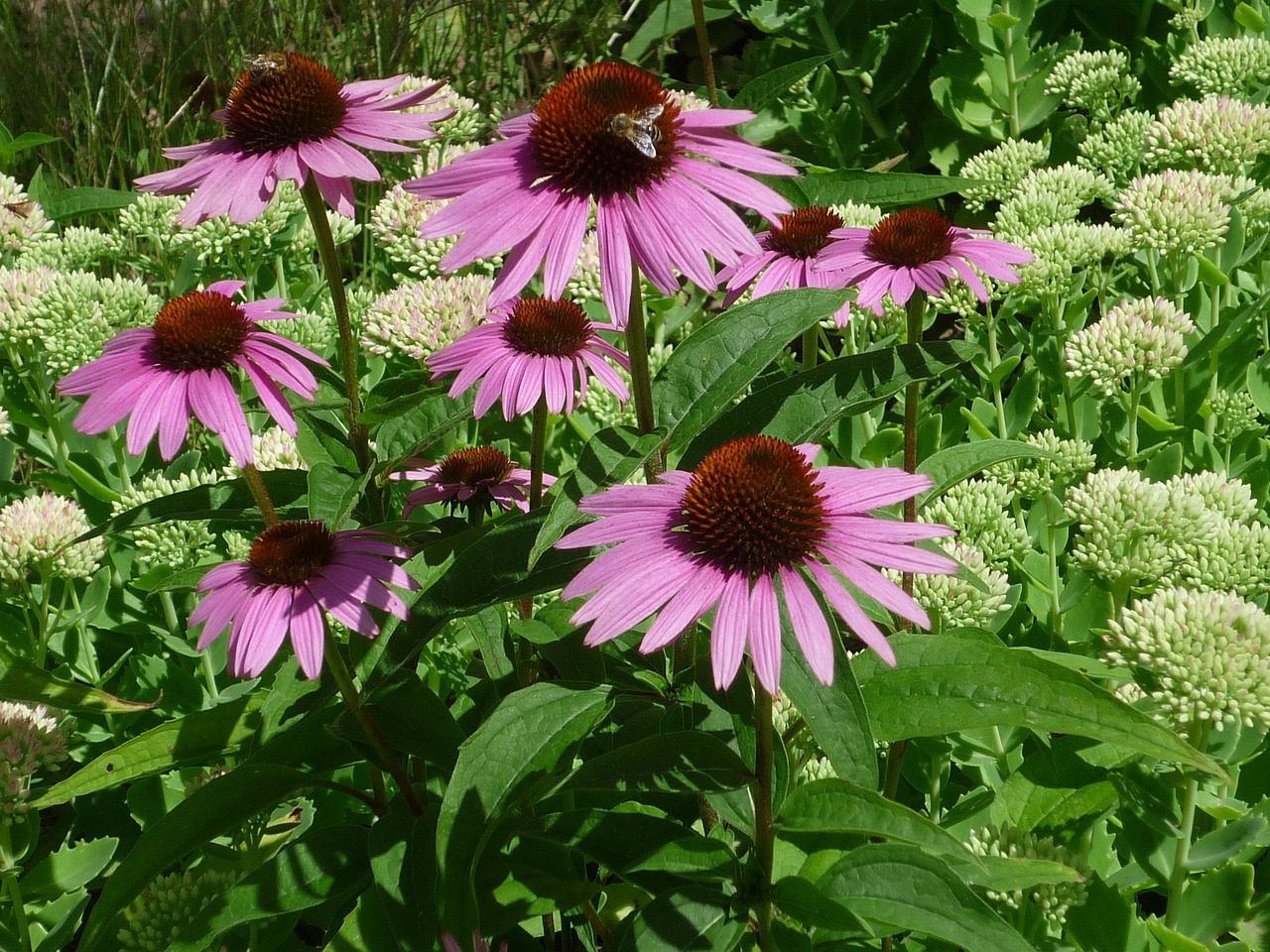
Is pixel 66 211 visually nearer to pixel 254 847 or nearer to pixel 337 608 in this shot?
pixel 254 847

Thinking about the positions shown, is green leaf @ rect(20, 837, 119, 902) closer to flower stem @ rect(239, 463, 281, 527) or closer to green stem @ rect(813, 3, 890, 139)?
flower stem @ rect(239, 463, 281, 527)

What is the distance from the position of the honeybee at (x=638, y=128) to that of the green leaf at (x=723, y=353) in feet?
0.66

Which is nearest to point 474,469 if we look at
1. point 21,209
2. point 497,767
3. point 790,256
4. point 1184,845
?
point 790,256

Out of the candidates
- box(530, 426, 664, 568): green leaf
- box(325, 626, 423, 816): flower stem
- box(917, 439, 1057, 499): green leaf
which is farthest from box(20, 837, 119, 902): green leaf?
box(917, 439, 1057, 499): green leaf

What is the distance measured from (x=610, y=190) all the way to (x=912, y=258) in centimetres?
51

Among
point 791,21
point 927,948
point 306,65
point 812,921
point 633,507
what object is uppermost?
point 791,21

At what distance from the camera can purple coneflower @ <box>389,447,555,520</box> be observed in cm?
166

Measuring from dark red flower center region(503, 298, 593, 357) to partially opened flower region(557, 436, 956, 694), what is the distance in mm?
448

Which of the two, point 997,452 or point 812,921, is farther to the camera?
point 997,452

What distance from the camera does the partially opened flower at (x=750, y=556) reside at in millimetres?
948

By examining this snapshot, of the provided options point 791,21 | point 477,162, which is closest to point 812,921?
point 477,162

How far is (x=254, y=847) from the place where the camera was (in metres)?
1.68

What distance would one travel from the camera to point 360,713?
130 cm

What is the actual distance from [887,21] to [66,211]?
2.64 m
